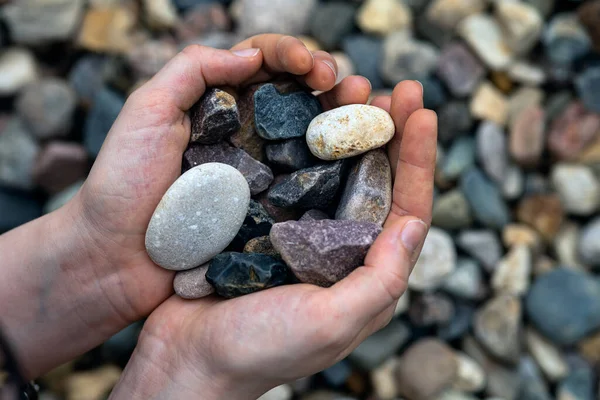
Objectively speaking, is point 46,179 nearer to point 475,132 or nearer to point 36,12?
point 36,12

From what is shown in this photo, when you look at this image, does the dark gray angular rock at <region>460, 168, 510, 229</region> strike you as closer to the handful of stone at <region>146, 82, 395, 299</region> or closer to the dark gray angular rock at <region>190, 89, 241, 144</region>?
the handful of stone at <region>146, 82, 395, 299</region>

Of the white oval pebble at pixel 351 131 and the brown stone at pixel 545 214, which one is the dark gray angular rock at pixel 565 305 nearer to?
the brown stone at pixel 545 214

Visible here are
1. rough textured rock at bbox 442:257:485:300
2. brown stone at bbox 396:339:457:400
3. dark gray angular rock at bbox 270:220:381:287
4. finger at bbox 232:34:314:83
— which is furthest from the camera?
rough textured rock at bbox 442:257:485:300

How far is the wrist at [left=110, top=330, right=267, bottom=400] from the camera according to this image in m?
1.03

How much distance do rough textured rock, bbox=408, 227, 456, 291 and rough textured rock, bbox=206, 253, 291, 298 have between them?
72 centimetres

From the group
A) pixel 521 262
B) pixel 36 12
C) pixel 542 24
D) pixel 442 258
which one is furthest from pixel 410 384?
pixel 36 12

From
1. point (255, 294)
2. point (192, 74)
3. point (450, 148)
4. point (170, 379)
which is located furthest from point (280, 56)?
point (450, 148)

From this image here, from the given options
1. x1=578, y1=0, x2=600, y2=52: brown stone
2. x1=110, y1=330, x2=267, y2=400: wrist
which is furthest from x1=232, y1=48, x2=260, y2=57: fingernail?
x1=578, y1=0, x2=600, y2=52: brown stone

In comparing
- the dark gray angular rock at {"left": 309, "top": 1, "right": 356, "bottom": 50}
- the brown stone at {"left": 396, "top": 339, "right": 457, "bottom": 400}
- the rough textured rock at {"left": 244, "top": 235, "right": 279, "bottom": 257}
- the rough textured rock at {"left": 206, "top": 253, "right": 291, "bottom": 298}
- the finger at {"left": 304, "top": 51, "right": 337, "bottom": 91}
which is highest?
the finger at {"left": 304, "top": 51, "right": 337, "bottom": 91}

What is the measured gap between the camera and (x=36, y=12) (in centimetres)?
188

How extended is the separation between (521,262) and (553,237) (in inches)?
7.3

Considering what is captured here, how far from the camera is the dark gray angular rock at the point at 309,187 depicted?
117 centimetres

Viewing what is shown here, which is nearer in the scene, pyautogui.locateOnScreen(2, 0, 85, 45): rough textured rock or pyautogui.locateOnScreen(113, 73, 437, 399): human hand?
pyautogui.locateOnScreen(113, 73, 437, 399): human hand

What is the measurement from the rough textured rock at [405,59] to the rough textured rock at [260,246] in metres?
0.92
